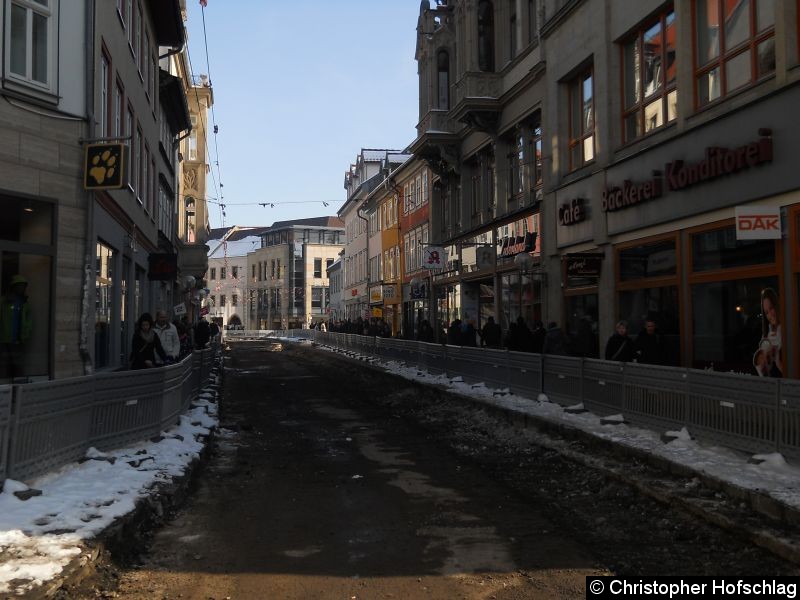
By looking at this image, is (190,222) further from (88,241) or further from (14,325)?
→ (14,325)

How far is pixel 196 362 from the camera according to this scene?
15922 mm

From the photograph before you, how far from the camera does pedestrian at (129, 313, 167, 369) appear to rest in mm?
11625

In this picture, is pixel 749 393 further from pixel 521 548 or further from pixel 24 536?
pixel 24 536

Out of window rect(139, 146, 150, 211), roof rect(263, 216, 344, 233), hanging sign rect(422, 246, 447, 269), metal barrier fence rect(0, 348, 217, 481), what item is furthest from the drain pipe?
roof rect(263, 216, 344, 233)

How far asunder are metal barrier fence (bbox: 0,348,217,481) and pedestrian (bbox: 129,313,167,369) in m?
0.94

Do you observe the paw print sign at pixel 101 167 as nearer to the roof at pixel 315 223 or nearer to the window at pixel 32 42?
the window at pixel 32 42

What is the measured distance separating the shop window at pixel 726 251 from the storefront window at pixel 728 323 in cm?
31

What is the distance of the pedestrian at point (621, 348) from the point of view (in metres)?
13.0

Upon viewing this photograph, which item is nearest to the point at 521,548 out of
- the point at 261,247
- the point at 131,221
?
the point at 131,221

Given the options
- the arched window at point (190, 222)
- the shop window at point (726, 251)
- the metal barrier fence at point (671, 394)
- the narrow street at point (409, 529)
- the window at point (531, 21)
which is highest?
the window at point (531, 21)

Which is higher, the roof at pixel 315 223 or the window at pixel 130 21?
the roof at pixel 315 223

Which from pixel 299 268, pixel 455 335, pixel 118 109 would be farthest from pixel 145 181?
pixel 299 268

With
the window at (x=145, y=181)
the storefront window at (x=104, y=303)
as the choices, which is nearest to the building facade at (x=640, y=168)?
the storefront window at (x=104, y=303)

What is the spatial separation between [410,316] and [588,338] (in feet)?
83.5
